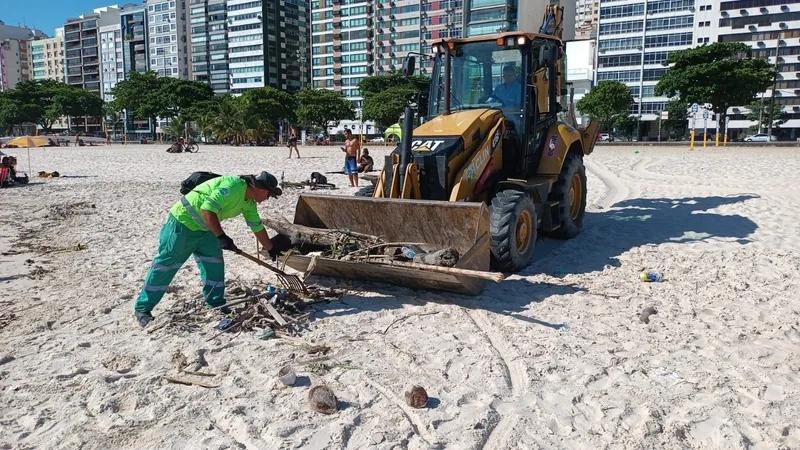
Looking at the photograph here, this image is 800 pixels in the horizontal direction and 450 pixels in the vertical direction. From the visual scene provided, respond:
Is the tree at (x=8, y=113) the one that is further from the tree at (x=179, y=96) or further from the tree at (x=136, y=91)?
the tree at (x=179, y=96)

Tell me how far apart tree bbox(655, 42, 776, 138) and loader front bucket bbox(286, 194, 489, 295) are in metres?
45.3

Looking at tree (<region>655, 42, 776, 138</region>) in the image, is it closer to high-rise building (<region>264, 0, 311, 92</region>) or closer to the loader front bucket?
the loader front bucket

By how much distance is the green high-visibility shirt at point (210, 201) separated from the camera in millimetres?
5082

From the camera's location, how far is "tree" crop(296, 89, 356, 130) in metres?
65.2

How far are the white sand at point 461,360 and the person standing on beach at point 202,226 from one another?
17.1 inches

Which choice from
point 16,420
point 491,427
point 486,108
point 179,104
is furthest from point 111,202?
point 179,104

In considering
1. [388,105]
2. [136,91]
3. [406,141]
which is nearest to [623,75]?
[388,105]

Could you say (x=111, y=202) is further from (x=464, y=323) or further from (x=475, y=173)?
(x=464, y=323)

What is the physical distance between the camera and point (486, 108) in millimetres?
7707

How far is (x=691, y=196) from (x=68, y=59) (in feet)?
498

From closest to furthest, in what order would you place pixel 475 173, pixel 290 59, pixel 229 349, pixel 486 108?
pixel 229 349 < pixel 475 173 < pixel 486 108 < pixel 290 59

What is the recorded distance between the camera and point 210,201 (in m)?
5.06

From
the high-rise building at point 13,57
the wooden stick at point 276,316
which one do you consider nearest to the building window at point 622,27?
the wooden stick at point 276,316

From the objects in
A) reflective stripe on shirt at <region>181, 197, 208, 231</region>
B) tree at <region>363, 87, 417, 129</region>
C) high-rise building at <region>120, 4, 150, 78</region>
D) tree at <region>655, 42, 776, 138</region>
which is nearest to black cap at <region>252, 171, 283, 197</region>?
reflective stripe on shirt at <region>181, 197, 208, 231</region>
